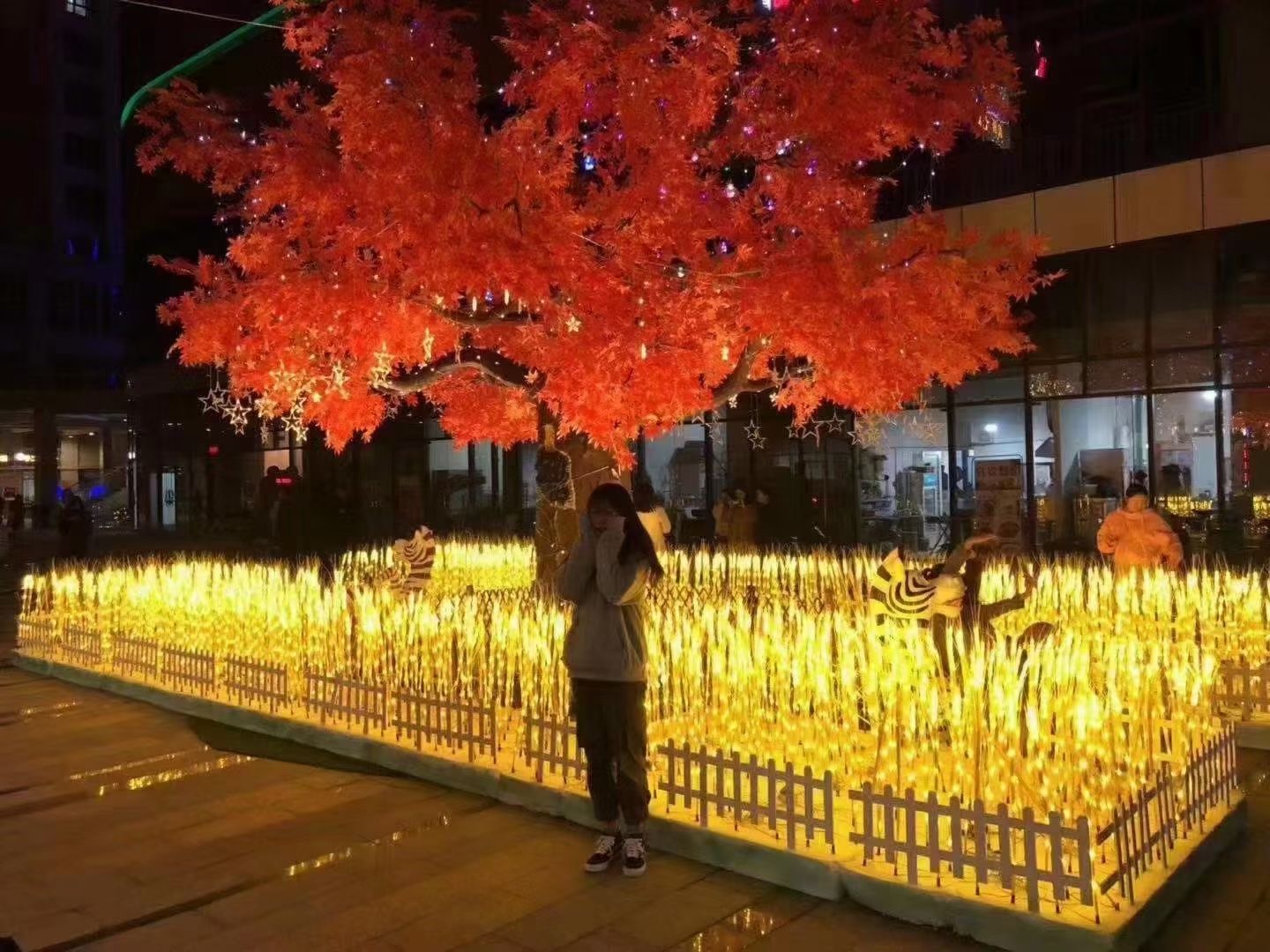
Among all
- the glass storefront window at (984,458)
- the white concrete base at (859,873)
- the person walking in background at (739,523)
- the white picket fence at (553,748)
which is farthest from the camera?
the glass storefront window at (984,458)

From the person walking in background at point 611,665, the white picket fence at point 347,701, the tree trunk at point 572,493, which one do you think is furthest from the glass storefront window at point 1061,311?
the person walking in background at point 611,665

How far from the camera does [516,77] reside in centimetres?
920

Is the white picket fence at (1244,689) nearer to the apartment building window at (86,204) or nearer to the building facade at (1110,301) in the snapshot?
the building facade at (1110,301)

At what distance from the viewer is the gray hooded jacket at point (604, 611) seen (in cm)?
477

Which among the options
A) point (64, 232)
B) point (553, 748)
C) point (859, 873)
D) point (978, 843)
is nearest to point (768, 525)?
point (553, 748)

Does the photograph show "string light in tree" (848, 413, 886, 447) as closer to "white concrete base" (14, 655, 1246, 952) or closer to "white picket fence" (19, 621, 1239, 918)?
"white picket fence" (19, 621, 1239, 918)

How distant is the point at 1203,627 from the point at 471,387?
8426 millimetres

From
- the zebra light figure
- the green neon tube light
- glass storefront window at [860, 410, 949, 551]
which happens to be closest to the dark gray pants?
the zebra light figure

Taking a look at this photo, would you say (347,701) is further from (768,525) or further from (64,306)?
(64,306)

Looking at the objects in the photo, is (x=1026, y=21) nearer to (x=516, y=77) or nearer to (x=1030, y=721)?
(x=516, y=77)

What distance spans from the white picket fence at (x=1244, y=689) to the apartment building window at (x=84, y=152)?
7325cm

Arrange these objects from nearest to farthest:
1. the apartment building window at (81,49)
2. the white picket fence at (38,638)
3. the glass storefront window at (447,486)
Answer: the white picket fence at (38,638), the glass storefront window at (447,486), the apartment building window at (81,49)

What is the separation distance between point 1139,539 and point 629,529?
20.4ft

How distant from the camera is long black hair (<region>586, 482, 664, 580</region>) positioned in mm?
4820
